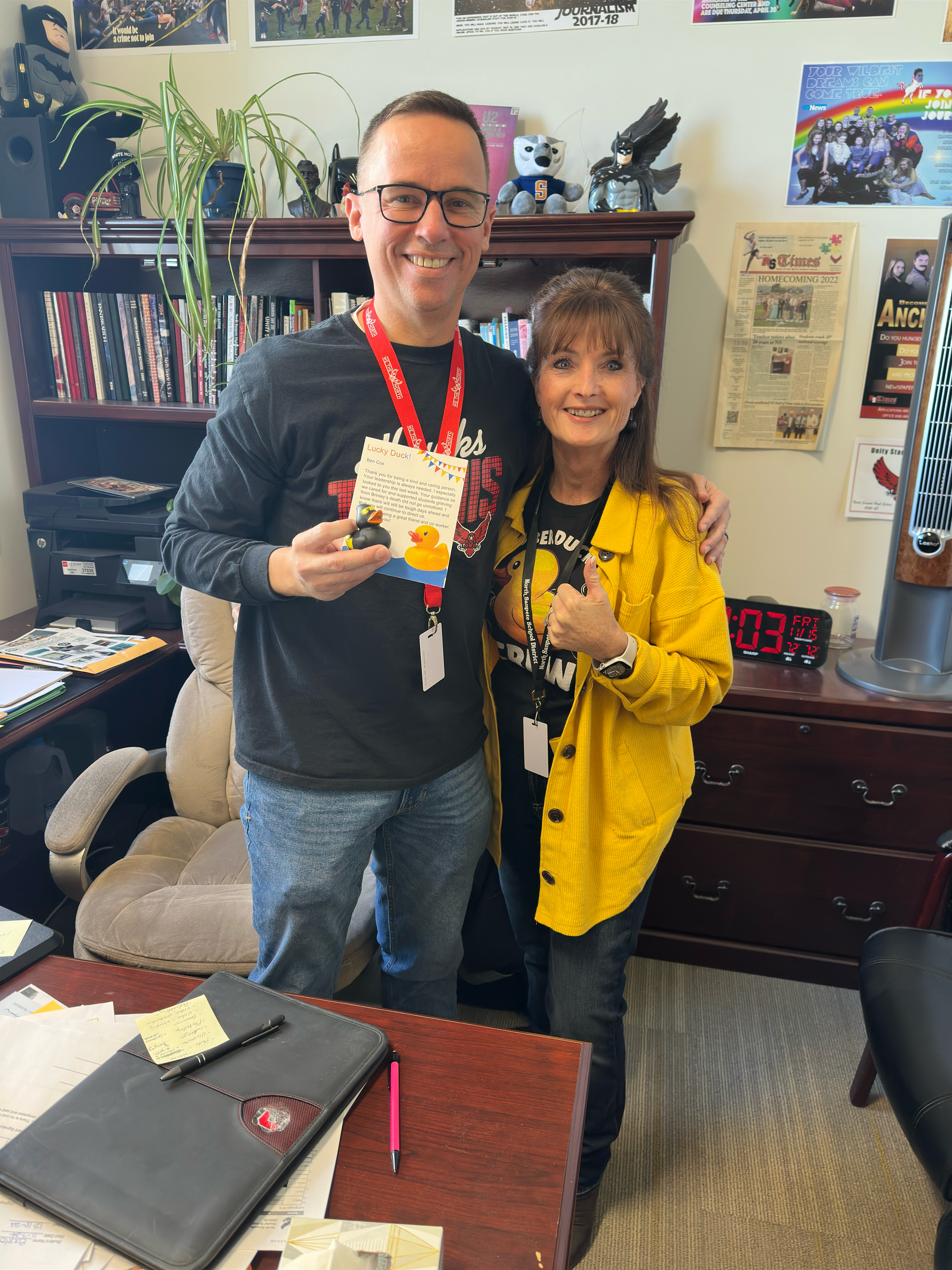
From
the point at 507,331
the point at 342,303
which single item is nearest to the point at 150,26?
the point at 342,303

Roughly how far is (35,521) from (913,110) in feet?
8.02

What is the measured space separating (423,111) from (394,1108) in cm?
117

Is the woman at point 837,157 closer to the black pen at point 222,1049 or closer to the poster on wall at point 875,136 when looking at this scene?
the poster on wall at point 875,136

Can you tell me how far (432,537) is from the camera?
104cm

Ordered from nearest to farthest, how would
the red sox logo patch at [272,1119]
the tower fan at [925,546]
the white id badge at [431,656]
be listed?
1. the red sox logo patch at [272,1119]
2. the white id badge at [431,656]
3. the tower fan at [925,546]

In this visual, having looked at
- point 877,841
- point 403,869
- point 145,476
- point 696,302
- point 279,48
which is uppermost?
point 279,48

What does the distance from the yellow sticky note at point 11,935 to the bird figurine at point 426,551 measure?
2.19ft

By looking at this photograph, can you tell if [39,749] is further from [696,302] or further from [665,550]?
[696,302]

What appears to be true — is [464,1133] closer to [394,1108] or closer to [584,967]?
[394,1108]

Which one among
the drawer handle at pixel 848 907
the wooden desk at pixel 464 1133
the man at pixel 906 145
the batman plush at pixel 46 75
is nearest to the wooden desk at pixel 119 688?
the wooden desk at pixel 464 1133

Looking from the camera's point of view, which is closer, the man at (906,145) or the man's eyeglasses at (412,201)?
the man's eyeglasses at (412,201)

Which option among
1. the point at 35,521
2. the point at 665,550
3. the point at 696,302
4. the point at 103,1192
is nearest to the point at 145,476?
the point at 35,521

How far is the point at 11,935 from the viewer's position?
3.38 ft

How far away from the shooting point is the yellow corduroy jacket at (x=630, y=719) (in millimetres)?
1194
